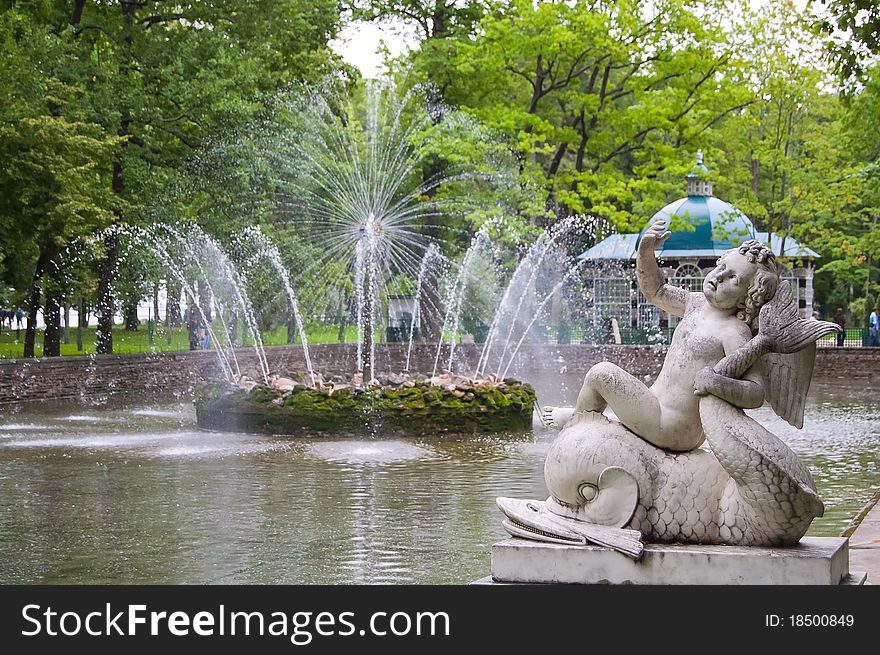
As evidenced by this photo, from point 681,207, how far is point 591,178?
1013cm

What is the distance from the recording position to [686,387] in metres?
6.60

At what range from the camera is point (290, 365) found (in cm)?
3650

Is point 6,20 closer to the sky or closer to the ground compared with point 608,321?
closer to the sky

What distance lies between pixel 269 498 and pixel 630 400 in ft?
23.1

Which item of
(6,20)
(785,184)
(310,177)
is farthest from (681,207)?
(6,20)

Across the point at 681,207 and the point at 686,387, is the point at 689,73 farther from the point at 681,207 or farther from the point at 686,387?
the point at 686,387

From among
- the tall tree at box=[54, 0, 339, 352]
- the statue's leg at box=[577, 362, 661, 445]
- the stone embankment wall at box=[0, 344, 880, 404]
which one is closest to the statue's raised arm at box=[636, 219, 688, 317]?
the statue's leg at box=[577, 362, 661, 445]

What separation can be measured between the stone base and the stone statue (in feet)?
0.28

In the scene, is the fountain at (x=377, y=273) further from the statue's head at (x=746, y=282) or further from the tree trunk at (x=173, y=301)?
the statue's head at (x=746, y=282)

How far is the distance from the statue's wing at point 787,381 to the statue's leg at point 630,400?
1.89 feet

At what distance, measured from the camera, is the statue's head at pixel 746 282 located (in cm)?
655

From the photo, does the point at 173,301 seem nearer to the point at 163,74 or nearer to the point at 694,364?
the point at 163,74

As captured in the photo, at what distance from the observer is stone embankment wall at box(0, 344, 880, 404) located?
90.5 ft

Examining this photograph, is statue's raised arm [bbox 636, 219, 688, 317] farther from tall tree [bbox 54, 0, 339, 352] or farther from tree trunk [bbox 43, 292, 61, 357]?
tree trunk [bbox 43, 292, 61, 357]
